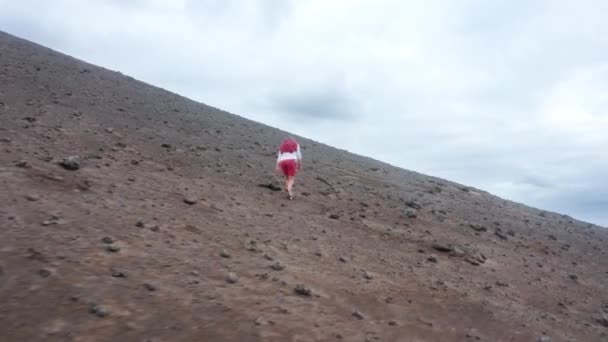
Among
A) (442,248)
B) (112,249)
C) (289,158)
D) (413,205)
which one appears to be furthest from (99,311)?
(413,205)

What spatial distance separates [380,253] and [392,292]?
5.41ft

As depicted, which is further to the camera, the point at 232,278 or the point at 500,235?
the point at 500,235

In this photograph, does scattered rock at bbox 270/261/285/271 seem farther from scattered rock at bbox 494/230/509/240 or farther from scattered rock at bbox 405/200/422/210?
scattered rock at bbox 494/230/509/240

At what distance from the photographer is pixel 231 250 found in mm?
6344

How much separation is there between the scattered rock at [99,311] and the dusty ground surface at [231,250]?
0.04ft

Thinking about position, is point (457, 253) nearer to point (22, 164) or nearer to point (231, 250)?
point (231, 250)

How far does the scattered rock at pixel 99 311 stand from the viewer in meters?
4.18

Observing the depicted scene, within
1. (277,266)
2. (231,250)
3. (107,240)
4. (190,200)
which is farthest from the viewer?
(190,200)

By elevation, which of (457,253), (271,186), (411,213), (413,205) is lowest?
(457,253)

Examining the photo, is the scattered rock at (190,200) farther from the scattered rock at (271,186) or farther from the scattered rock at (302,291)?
the scattered rock at (302,291)

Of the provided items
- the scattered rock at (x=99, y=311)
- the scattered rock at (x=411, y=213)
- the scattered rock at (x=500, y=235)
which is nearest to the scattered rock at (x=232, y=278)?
the scattered rock at (x=99, y=311)

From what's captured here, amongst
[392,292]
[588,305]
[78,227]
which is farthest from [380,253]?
[78,227]

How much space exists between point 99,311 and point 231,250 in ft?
7.47

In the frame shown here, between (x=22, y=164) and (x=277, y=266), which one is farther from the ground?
(x=22, y=164)
